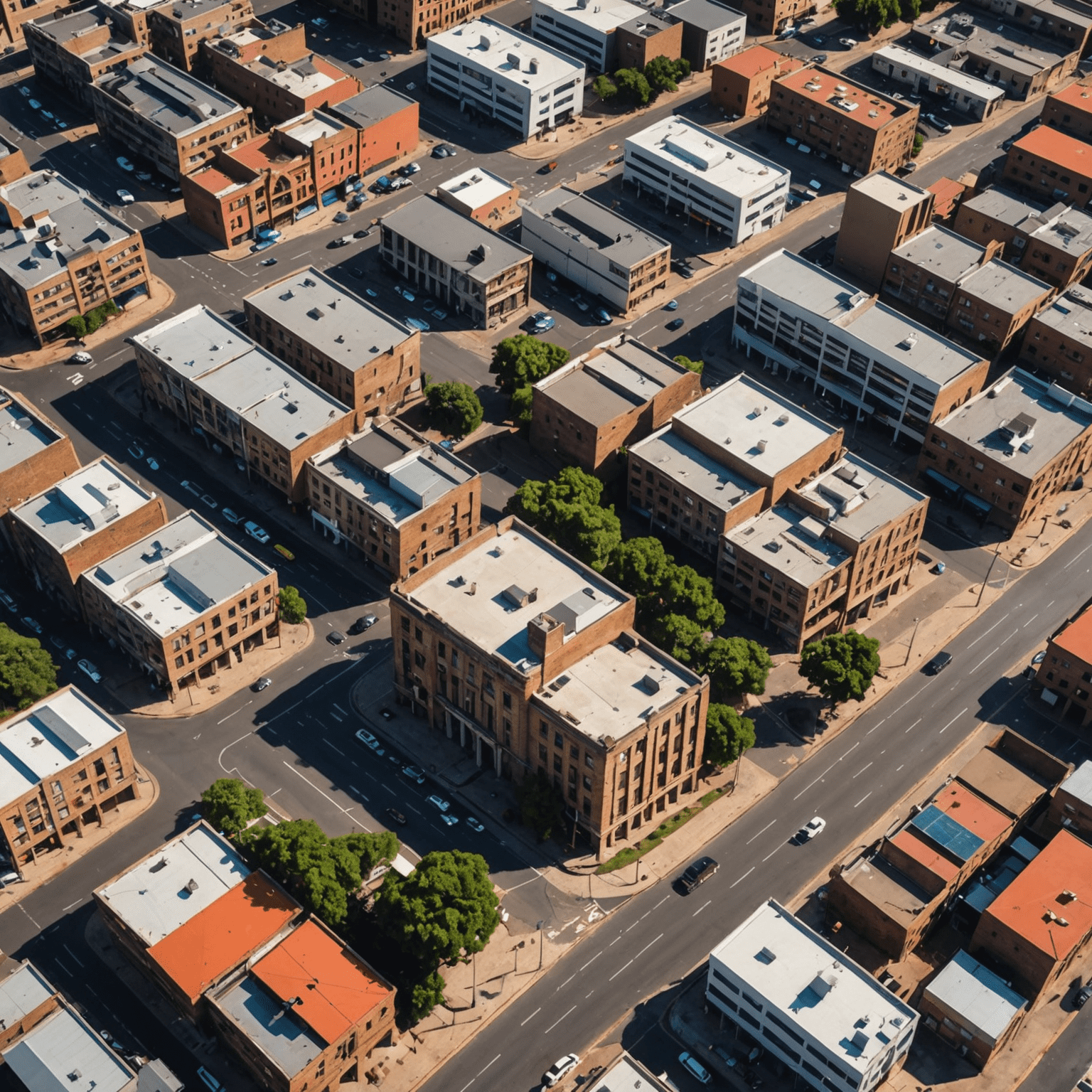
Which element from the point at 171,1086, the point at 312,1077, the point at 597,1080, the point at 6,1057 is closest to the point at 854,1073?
the point at 597,1080

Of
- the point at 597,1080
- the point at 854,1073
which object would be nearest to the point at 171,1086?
the point at 597,1080

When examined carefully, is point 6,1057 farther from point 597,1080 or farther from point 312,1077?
point 597,1080

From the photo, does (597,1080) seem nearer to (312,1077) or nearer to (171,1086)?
(312,1077)

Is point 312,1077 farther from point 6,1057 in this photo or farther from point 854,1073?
point 854,1073

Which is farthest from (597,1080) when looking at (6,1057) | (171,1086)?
(6,1057)

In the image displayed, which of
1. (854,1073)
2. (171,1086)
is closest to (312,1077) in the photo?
(171,1086)

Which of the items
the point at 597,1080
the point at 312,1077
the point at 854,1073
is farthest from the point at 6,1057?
the point at 854,1073
